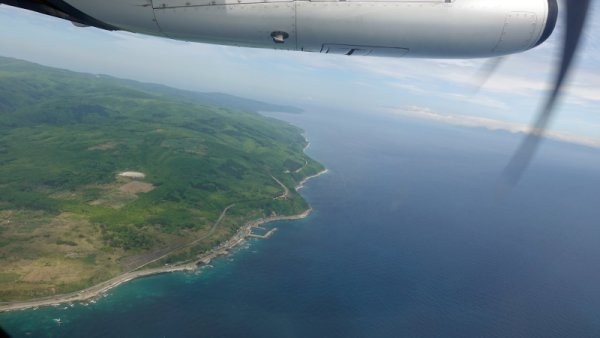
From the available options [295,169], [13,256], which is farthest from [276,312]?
[295,169]

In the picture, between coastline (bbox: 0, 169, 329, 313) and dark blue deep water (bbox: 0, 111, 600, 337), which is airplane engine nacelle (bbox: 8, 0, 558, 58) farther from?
coastline (bbox: 0, 169, 329, 313)

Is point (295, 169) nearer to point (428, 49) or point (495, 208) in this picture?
point (495, 208)

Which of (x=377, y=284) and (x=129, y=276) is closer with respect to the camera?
(x=129, y=276)

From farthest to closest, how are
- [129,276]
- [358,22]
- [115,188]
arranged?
[115,188] → [129,276] → [358,22]

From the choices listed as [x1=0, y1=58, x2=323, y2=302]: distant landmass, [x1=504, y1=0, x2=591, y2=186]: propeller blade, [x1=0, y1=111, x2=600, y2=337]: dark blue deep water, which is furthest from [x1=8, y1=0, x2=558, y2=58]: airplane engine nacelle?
[x1=0, y1=58, x2=323, y2=302]: distant landmass

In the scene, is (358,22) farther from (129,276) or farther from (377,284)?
(377,284)

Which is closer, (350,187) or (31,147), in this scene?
(31,147)

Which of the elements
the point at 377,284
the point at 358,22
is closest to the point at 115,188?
the point at 377,284

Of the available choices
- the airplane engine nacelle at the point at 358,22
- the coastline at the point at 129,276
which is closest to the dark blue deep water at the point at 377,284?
the coastline at the point at 129,276
